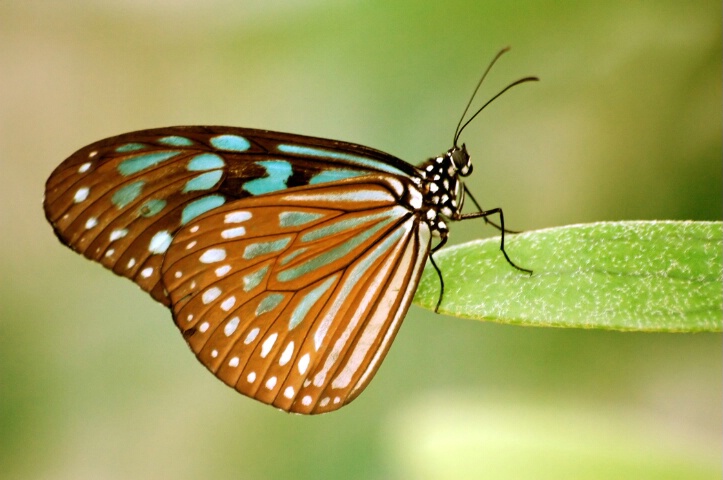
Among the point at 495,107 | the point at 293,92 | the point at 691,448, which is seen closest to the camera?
the point at 691,448

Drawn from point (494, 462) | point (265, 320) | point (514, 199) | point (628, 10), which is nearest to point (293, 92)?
point (514, 199)

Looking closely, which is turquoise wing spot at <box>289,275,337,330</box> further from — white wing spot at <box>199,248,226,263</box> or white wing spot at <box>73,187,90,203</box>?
white wing spot at <box>73,187,90,203</box>

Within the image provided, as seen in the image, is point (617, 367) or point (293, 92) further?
point (293, 92)

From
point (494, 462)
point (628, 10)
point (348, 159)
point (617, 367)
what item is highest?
point (348, 159)

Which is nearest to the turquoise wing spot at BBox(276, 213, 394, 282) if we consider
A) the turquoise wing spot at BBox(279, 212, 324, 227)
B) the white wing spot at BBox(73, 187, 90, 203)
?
the turquoise wing spot at BBox(279, 212, 324, 227)

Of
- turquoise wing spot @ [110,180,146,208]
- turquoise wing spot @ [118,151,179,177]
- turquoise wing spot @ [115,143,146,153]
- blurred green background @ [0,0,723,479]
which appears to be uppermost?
turquoise wing spot @ [115,143,146,153]

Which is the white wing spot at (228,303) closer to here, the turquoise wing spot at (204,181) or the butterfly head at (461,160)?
the turquoise wing spot at (204,181)

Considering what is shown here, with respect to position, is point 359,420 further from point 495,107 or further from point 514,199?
point 495,107
